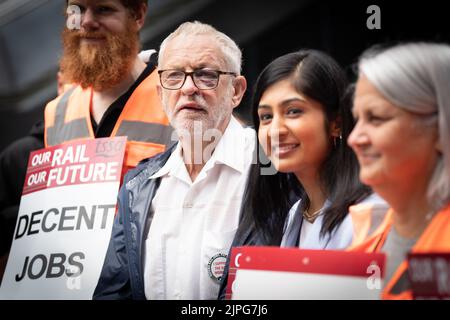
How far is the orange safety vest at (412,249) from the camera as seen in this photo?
2758 millimetres

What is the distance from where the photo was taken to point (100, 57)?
373cm

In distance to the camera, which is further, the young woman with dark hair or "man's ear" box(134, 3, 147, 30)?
"man's ear" box(134, 3, 147, 30)

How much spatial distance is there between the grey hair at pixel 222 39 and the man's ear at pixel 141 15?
23 centimetres

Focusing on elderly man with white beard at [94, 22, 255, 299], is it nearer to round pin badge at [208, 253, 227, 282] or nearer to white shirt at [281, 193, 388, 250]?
round pin badge at [208, 253, 227, 282]

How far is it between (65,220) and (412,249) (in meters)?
1.48

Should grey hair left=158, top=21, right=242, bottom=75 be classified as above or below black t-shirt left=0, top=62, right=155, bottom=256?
above

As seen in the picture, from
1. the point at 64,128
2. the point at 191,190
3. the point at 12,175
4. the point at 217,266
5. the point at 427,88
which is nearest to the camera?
the point at 427,88

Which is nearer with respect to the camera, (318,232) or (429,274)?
(429,274)

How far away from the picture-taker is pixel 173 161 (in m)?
3.49

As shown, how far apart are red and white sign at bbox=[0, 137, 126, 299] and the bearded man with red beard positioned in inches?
2.1

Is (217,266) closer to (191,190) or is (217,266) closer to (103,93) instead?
(191,190)

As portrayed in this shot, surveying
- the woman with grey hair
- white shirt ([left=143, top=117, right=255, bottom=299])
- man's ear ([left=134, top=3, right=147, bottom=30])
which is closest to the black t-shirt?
man's ear ([left=134, top=3, right=147, bottom=30])

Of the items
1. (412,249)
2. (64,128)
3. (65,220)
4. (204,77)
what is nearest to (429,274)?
(412,249)

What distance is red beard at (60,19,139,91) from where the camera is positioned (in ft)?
12.1
